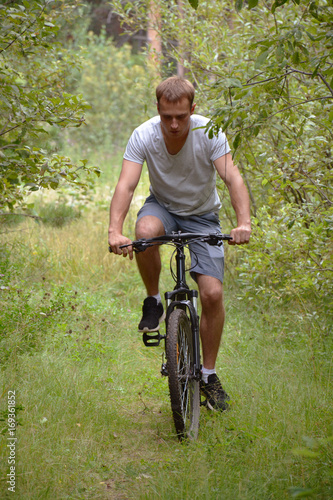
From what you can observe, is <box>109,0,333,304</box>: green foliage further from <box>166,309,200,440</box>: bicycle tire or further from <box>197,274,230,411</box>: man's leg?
<box>166,309,200,440</box>: bicycle tire

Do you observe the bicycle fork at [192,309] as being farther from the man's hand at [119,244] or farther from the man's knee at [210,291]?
the man's hand at [119,244]

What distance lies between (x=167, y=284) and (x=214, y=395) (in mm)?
3130

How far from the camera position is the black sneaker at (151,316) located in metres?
3.75

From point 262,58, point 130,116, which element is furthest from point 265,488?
point 130,116

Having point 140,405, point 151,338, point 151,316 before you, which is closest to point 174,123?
point 151,316

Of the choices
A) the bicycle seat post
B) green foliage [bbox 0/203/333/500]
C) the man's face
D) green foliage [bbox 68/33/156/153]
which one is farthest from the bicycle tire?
green foliage [bbox 68/33/156/153]

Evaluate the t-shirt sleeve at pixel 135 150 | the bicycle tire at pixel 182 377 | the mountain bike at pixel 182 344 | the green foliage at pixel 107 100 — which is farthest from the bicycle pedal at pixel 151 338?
the green foliage at pixel 107 100

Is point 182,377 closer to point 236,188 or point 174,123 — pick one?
point 236,188

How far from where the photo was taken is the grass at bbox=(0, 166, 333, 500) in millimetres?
2881

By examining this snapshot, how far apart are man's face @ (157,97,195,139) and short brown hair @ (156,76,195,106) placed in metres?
0.02

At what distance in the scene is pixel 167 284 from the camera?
23.0 ft

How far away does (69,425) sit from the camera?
358 cm

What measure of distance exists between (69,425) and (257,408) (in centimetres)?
112

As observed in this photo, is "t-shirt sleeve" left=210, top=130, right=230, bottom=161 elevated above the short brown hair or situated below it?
below
